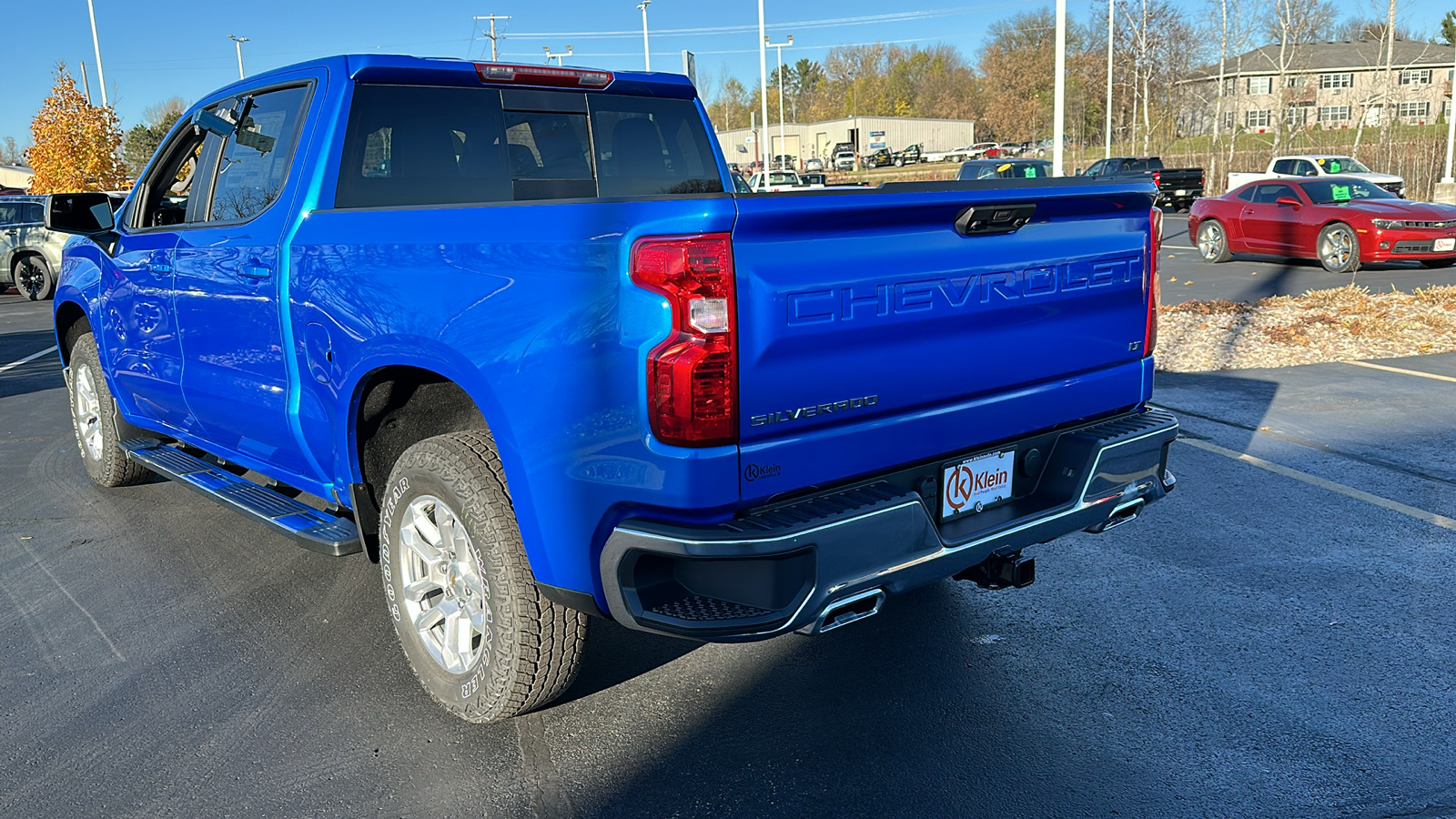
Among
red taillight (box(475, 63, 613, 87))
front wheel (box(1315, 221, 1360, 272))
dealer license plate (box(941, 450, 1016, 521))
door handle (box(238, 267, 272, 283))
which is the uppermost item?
red taillight (box(475, 63, 613, 87))

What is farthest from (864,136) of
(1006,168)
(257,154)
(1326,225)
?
(257,154)

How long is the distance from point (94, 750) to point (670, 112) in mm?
3485

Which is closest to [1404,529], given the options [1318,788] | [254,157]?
[1318,788]

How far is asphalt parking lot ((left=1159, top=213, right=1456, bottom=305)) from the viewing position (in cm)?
1466

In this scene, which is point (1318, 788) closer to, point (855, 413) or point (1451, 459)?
point (855, 413)

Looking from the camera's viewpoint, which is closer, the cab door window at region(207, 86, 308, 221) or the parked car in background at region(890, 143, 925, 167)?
the cab door window at region(207, 86, 308, 221)

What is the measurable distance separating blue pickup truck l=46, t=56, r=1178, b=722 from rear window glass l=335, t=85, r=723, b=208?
0.05 ft

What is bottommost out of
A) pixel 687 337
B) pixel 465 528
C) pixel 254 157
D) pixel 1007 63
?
pixel 465 528

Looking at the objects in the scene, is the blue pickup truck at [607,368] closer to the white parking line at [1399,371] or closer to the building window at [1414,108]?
the white parking line at [1399,371]

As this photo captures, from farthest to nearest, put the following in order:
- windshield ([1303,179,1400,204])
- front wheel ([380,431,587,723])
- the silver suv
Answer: the silver suv → windshield ([1303,179,1400,204]) → front wheel ([380,431,587,723])

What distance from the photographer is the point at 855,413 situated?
2941 mm

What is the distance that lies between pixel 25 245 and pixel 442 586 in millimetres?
19369

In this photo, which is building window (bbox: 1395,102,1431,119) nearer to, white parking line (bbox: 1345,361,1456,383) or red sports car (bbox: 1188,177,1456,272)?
red sports car (bbox: 1188,177,1456,272)

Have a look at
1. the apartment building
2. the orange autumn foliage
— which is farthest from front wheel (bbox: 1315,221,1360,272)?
the apartment building
